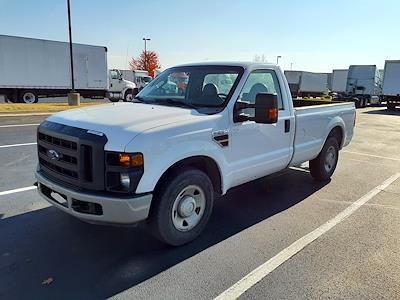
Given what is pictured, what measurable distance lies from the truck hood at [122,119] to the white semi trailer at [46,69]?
2013cm

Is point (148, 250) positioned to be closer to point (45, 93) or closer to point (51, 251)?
point (51, 251)

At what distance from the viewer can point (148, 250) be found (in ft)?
12.0

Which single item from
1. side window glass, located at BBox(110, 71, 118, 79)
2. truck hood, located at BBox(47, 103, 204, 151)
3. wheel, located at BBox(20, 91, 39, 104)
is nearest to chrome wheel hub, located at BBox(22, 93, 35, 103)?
wheel, located at BBox(20, 91, 39, 104)

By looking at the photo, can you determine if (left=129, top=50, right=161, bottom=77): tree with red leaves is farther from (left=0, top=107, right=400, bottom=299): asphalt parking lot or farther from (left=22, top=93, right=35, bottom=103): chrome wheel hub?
(left=0, top=107, right=400, bottom=299): asphalt parking lot

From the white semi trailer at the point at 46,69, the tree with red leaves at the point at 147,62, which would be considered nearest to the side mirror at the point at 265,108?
the white semi trailer at the point at 46,69

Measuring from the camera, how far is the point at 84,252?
359 centimetres

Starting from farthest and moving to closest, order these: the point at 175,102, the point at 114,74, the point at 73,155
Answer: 1. the point at 114,74
2. the point at 175,102
3. the point at 73,155

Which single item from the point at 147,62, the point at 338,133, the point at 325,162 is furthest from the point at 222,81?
the point at 147,62

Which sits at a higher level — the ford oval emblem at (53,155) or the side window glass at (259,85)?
the side window glass at (259,85)

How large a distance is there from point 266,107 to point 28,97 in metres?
24.6

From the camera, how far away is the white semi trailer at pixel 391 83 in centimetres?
2723

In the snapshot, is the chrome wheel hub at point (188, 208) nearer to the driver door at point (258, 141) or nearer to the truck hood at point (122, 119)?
the driver door at point (258, 141)

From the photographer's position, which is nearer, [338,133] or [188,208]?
[188,208]

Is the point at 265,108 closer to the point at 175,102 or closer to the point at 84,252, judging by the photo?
the point at 175,102
